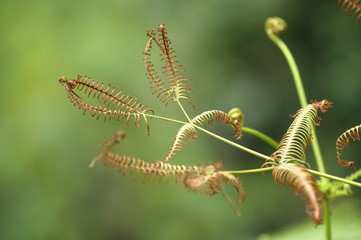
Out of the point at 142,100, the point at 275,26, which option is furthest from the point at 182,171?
the point at 142,100

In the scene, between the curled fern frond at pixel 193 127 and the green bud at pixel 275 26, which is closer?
the curled fern frond at pixel 193 127

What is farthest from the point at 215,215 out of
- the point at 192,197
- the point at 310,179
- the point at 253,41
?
the point at 310,179

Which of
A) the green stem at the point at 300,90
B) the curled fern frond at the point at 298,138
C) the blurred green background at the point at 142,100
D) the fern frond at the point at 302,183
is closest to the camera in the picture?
the fern frond at the point at 302,183

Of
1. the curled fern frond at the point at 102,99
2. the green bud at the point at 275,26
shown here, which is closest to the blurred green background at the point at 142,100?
the green bud at the point at 275,26

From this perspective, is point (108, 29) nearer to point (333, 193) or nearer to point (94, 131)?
point (94, 131)

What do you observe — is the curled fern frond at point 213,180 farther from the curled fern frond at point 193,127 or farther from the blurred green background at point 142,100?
the blurred green background at point 142,100

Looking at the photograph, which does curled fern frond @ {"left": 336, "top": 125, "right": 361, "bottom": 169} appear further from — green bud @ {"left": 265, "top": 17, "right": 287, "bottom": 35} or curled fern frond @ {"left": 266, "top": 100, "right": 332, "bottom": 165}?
green bud @ {"left": 265, "top": 17, "right": 287, "bottom": 35}

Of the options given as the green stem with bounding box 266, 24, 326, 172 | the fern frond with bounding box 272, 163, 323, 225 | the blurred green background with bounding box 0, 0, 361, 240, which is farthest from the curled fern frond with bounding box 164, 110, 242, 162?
the blurred green background with bounding box 0, 0, 361, 240
